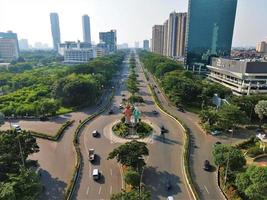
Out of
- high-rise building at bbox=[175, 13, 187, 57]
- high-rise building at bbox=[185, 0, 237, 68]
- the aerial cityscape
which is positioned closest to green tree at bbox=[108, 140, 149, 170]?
the aerial cityscape

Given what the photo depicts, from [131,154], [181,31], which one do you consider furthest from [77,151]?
[181,31]

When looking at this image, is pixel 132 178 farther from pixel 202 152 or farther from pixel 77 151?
pixel 202 152

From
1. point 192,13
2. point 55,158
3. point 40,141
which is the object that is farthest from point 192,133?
point 192,13

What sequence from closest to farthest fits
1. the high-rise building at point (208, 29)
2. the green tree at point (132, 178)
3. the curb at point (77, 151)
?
the green tree at point (132, 178) < the curb at point (77, 151) < the high-rise building at point (208, 29)

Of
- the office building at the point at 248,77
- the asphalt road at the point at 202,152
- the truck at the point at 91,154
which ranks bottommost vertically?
the asphalt road at the point at 202,152

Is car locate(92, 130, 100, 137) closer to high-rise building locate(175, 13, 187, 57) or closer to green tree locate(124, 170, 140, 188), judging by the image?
green tree locate(124, 170, 140, 188)

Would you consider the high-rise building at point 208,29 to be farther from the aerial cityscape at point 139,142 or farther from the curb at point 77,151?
the curb at point 77,151

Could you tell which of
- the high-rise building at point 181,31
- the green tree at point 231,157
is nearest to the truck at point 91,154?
the green tree at point 231,157

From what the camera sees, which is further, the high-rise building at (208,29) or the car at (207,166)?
the high-rise building at (208,29)
